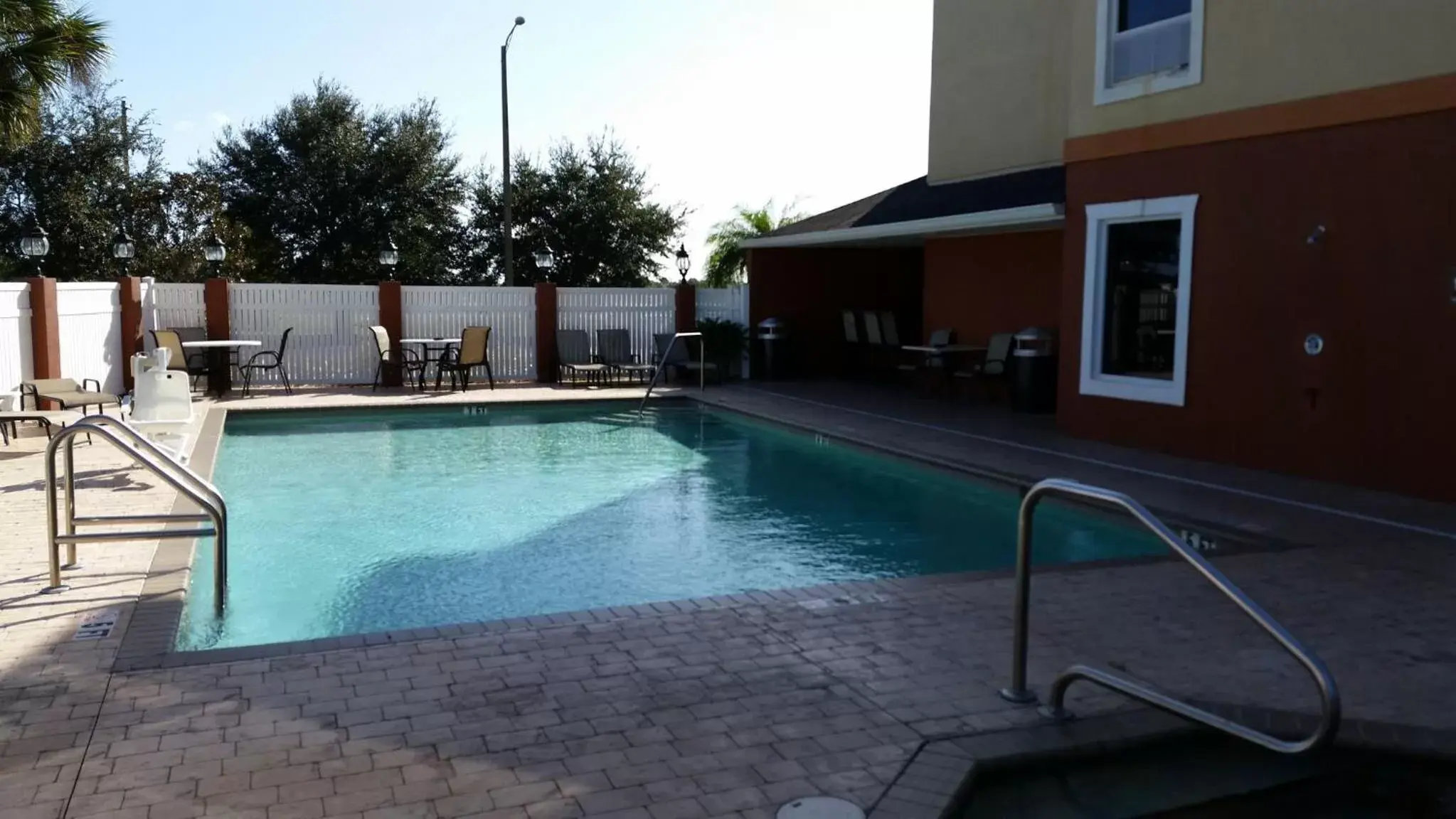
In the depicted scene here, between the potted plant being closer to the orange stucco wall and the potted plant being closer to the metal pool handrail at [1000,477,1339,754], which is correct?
the orange stucco wall

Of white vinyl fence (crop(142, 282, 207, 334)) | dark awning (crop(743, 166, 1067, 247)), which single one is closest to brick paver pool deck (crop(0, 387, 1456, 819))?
dark awning (crop(743, 166, 1067, 247))

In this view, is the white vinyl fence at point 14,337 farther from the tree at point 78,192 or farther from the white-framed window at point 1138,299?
the tree at point 78,192

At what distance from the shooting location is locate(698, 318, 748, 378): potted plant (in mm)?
18422

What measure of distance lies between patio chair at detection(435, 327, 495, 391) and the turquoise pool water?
11.4 ft

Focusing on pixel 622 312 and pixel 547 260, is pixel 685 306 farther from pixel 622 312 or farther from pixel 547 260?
pixel 547 260

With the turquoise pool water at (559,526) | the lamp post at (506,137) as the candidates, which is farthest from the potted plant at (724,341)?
the lamp post at (506,137)

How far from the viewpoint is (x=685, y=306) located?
19344 mm

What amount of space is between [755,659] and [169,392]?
6473 millimetres

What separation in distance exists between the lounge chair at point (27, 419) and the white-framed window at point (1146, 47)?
977 centimetres

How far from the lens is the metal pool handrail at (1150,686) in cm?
335

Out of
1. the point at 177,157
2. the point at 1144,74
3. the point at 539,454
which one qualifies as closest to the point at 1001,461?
the point at 1144,74

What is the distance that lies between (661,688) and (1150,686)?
1859 mm

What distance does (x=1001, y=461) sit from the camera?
1022cm

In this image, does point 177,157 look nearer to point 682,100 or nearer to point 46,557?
point 682,100
